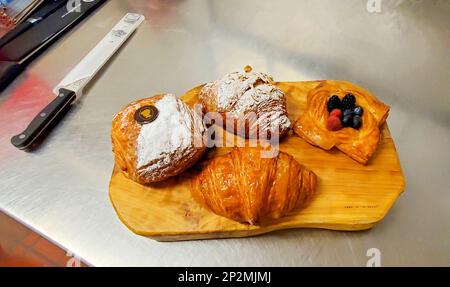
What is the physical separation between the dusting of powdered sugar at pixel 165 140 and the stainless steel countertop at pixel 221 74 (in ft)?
0.75

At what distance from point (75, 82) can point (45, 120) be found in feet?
0.57

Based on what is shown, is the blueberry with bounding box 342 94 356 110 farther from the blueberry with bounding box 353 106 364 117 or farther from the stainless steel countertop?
the stainless steel countertop

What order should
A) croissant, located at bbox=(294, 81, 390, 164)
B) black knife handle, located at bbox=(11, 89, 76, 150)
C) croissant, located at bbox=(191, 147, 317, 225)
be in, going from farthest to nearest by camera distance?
black knife handle, located at bbox=(11, 89, 76, 150)
croissant, located at bbox=(294, 81, 390, 164)
croissant, located at bbox=(191, 147, 317, 225)

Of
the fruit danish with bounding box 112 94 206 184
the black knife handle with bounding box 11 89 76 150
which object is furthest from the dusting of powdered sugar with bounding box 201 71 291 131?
the black knife handle with bounding box 11 89 76 150

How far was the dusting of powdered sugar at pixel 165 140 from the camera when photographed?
82 centimetres

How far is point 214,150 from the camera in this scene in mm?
953

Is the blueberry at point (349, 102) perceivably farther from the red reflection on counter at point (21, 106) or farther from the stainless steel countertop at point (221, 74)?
the red reflection on counter at point (21, 106)

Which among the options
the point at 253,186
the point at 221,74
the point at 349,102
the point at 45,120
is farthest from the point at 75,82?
the point at 349,102

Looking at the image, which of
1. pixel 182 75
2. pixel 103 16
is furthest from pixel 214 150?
pixel 103 16

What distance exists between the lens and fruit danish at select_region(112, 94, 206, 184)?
824mm

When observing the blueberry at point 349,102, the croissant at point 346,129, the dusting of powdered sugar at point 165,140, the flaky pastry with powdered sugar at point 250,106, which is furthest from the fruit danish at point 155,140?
the blueberry at point 349,102

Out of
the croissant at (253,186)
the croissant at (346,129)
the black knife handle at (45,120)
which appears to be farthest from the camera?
the black knife handle at (45,120)

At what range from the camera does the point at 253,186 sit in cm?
77

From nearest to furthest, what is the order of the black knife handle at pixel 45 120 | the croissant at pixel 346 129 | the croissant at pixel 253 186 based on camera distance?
1. the croissant at pixel 253 186
2. the croissant at pixel 346 129
3. the black knife handle at pixel 45 120
